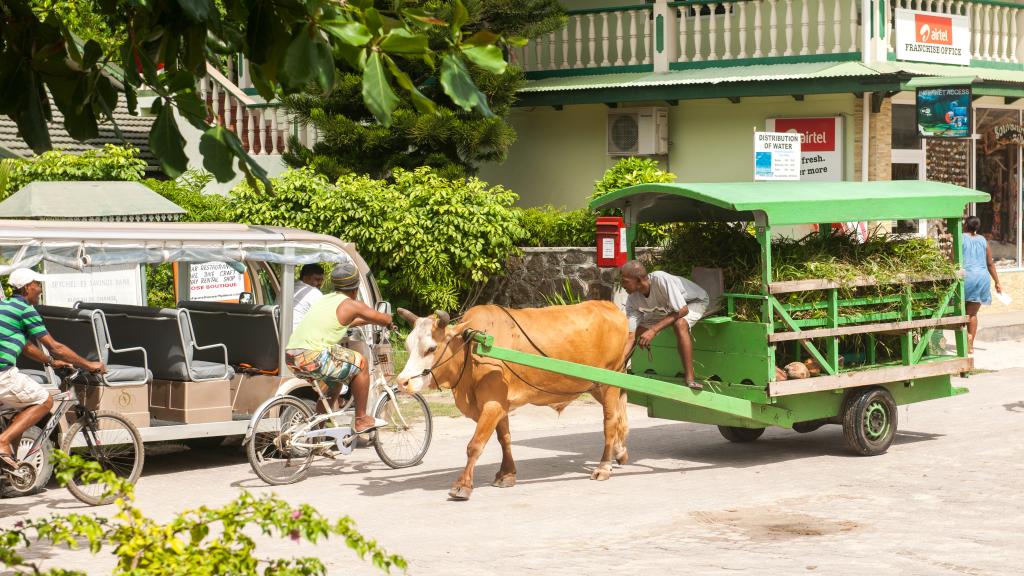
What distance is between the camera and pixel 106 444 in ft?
33.4

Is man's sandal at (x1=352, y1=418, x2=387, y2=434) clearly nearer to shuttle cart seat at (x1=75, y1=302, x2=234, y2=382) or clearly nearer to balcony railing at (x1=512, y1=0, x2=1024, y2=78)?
shuttle cart seat at (x1=75, y1=302, x2=234, y2=382)

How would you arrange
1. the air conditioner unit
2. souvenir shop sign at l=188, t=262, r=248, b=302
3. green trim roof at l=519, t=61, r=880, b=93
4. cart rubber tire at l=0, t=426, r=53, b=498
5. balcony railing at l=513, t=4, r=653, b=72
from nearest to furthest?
cart rubber tire at l=0, t=426, r=53, b=498, souvenir shop sign at l=188, t=262, r=248, b=302, green trim roof at l=519, t=61, r=880, b=93, the air conditioner unit, balcony railing at l=513, t=4, r=653, b=72

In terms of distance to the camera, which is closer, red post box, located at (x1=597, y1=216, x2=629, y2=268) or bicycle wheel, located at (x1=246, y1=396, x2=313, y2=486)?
bicycle wheel, located at (x1=246, y1=396, x2=313, y2=486)

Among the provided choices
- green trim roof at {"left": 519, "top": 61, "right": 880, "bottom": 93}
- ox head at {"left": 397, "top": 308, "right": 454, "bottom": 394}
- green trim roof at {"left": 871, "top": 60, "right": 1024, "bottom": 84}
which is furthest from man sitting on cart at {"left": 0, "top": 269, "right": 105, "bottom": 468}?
green trim roof at {"left": 871, "top": 60, "right": 1024, "bottom": 84}

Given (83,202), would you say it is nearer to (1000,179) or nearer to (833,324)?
(833,324)

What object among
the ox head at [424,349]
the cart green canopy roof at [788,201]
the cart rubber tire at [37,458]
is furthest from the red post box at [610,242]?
the cart rubber tire at [37,458]

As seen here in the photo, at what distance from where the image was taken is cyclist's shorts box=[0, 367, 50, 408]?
9609 mm

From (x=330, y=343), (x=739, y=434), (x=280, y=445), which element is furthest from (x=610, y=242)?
(x=280, y=445)

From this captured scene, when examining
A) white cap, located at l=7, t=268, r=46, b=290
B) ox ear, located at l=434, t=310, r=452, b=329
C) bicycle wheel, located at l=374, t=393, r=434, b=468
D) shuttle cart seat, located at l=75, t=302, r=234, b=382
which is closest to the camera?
ox ear, located at l=434, t=310, r=452, b=329

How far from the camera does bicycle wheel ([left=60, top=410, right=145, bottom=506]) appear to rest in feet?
32.8

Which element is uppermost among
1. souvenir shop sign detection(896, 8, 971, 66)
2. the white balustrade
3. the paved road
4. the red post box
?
souvenir shop sign detection(896, 8, 971, 66)

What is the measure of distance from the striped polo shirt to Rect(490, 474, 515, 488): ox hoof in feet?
11.7

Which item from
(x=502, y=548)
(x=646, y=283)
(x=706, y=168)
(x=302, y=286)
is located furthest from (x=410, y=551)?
(x=706, y=168)

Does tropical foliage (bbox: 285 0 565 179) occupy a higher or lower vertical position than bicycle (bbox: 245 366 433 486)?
higher
